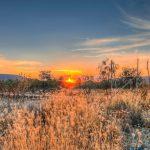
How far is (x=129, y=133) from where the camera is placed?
9312 millimetres

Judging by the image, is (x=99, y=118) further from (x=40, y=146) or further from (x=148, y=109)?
(x=148, y=109)

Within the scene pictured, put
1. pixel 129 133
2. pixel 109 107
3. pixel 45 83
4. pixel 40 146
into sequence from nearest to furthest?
pixel 40 146 < pixel 129 133 < pixel 109 107 < pixel 45 83

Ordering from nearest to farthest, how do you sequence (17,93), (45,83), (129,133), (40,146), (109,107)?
(40,146) < (129,133) < (109,107) < (17,93) < (45,83)

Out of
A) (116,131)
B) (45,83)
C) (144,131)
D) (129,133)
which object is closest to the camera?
(116,131)

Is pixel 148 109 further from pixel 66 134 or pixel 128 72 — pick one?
pixel 128 72

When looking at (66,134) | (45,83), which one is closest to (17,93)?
(66,134)

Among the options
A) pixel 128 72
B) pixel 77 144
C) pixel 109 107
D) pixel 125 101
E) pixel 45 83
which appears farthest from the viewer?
pixel 128 72

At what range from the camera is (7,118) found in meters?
10.2

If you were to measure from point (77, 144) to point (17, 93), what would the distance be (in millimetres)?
13792

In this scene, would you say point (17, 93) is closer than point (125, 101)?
No

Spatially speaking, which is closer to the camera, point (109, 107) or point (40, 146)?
point (40, 146)

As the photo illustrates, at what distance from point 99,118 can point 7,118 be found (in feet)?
8.12

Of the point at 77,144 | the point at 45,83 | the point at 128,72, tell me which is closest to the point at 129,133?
the point at 77,144

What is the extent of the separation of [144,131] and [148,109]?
4218 mm
